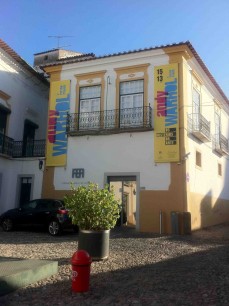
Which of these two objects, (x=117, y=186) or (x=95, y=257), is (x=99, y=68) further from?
(x=95, y=257)

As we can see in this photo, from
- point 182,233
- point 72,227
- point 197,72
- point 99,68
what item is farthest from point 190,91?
point 72,227

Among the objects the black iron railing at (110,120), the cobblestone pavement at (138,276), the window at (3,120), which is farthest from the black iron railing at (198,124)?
the window at (3,120)

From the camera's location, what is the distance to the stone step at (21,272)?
5188mm

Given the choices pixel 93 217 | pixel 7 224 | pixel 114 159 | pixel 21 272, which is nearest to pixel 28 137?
pixel 114 159

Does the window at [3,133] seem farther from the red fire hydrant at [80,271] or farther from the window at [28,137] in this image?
the red fire hydrant at [80,271]

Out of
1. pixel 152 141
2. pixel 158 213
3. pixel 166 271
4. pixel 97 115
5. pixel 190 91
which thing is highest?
pixel 190 91

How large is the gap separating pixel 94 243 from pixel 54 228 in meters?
5.16

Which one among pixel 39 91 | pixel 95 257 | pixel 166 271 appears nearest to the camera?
pixel 166 271

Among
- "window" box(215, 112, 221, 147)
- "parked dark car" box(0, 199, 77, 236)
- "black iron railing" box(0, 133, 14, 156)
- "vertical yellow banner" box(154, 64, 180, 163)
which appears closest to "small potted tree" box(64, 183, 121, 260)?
"parked dark car" box(0, 199, 77, 236)

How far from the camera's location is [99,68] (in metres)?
16.3

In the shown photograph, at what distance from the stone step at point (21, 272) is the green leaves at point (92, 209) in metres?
1.57

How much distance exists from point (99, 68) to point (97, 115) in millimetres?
2387

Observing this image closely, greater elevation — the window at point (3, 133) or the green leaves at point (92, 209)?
the window at point (3, 133)

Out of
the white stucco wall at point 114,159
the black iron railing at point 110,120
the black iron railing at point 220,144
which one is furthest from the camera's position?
the black iron railing at point 220,144
